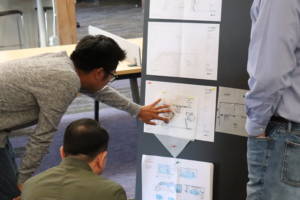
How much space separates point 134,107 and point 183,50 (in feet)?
1.31

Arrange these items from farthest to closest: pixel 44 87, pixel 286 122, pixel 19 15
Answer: pixel 19 15
pixel 44 87
pixel 286 122

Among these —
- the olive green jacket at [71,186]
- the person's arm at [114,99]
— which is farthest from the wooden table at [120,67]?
the olive green jacket at [71,186]

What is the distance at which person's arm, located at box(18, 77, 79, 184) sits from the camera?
1687 millimetres

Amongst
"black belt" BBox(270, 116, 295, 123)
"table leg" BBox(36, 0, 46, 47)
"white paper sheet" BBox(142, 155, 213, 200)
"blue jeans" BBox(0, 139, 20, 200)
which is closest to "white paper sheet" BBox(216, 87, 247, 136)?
"white paper sheet" BBox(142, 155, 213, 200)

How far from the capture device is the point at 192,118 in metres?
1.96

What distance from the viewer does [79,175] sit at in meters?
1.35

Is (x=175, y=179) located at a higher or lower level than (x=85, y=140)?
lower

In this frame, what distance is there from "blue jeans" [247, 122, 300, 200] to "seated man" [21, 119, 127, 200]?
490 mm

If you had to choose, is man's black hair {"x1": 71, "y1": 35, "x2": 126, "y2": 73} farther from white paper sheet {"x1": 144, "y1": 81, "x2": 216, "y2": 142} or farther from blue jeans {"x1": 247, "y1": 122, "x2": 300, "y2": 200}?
blue jeans {"x1": 247, "y1": 122, "x2": 300, "y2": 200}

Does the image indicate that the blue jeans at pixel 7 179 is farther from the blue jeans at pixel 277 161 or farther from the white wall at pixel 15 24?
the white wall at pixel 15 24

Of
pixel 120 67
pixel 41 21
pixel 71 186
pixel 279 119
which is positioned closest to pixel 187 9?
pixel 279 119

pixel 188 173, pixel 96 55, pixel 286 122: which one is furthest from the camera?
pixel 188 173

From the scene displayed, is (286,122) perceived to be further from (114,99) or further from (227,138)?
(114,99)

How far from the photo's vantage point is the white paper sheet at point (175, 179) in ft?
6.58
